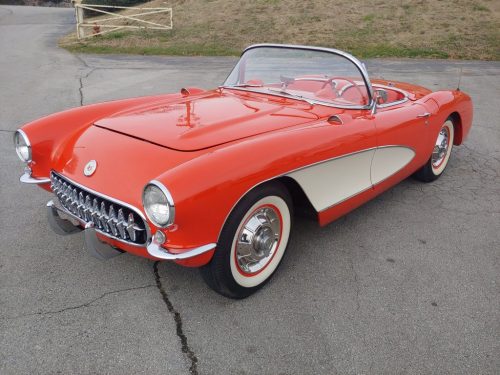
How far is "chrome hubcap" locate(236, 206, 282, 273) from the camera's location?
2582 mm

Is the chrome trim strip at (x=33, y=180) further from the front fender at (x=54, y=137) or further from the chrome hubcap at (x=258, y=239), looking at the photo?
the chrome hubcap at (x=258, y=239)

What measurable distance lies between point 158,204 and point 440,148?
325 centimetres

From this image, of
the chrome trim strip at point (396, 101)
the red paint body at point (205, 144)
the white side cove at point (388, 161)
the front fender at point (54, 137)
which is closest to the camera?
the red paint body at point (205, 144)

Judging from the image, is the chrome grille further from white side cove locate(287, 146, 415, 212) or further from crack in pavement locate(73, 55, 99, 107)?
crack in pavement locate(73, 55, 99, 107)

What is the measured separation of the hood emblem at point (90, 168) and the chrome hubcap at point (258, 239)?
0.92 meters

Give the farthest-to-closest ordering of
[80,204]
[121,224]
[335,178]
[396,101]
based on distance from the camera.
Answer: [396,101] → [335,178] → [80,204] → [121,224]

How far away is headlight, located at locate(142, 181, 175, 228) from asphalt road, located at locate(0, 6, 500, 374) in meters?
0.63

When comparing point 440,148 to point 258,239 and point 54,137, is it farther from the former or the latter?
point 54,137

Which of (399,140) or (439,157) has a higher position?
(399,140)

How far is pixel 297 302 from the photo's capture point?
2.65 metres

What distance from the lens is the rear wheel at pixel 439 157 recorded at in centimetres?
432

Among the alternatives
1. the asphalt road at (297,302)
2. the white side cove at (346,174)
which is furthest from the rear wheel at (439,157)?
the white side cove at (346,174)

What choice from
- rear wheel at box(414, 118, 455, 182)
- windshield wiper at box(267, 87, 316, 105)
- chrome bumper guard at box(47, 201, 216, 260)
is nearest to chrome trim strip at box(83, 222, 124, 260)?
chrome bumper guard at box(47, 201, 216, 260)

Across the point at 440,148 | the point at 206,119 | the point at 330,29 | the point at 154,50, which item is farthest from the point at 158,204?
the point at 330,29
